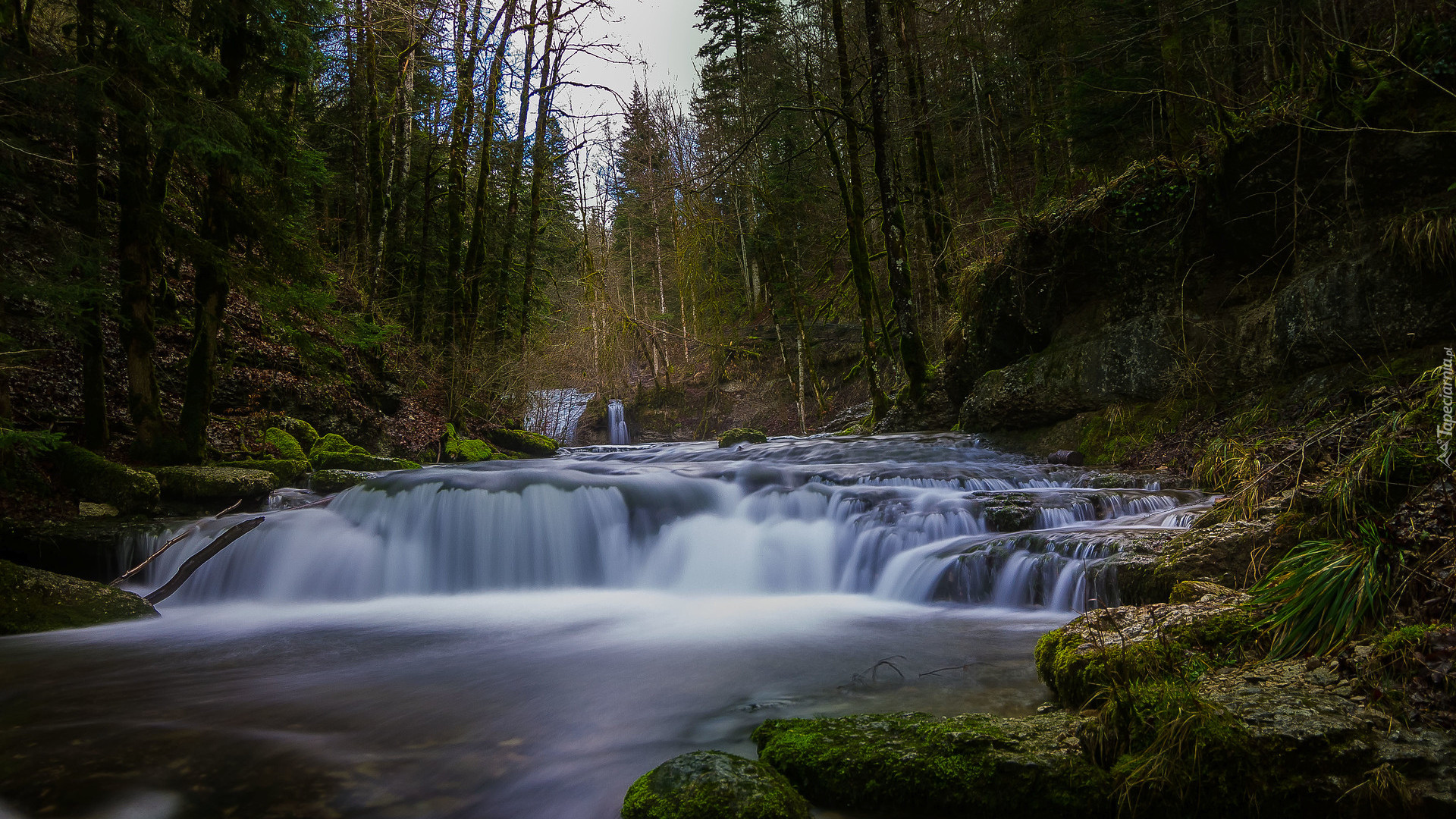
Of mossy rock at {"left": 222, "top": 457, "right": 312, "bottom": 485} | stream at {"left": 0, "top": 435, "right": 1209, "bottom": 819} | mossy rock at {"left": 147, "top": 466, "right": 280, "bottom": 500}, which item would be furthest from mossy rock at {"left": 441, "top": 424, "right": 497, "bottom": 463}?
mossy rock at {"left": 147, "top": 466, "right": 280, "bottom": 500}

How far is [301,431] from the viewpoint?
40.8 feet

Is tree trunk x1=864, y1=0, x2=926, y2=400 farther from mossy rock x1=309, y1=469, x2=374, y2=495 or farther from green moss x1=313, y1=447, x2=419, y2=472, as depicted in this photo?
mossy rock x1=309, y1=469, x2=374, y2=495

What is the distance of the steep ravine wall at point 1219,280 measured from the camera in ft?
22.9

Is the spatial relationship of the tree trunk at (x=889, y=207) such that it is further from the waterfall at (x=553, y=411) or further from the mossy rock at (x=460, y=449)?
the waterfall at (x=553, y=411)

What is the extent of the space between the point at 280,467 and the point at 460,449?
5.79m

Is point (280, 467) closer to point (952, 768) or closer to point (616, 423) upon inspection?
point (952, 768)

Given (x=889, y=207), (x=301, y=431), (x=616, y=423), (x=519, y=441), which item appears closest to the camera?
(x=301, y=431)

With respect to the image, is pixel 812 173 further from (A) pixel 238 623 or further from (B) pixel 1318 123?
(A) pixel 238 623

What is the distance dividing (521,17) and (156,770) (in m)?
18.0

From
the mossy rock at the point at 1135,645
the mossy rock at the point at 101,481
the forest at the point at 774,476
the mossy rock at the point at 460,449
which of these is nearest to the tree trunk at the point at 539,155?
the forest at the point at 774,476

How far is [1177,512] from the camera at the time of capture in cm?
641

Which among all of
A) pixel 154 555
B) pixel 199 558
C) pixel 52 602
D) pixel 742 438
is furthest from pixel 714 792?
pixel 742 438

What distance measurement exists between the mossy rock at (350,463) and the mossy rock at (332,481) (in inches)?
45.0

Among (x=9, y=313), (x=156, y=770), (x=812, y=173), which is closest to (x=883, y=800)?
(x=156, y=770)
